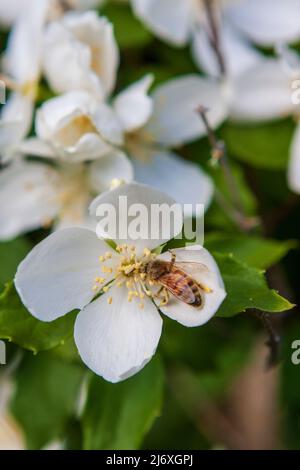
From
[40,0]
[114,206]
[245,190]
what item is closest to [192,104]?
[245,190]

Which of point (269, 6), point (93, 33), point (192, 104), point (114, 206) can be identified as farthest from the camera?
point (269, 6)

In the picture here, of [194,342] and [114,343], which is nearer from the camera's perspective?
[114,343]

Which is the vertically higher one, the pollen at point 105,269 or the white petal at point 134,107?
the white petal at point 134,107

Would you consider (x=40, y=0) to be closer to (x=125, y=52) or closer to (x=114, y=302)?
(x=125, y=52)

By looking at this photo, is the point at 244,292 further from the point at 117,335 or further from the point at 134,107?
the point at 134,107

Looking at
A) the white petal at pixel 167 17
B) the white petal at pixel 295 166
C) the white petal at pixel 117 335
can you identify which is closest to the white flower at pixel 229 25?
the white petal at pixel 167 17

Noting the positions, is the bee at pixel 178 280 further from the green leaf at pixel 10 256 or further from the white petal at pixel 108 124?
the green leaf at pixel 10 256

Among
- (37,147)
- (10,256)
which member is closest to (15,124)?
(37,147)
